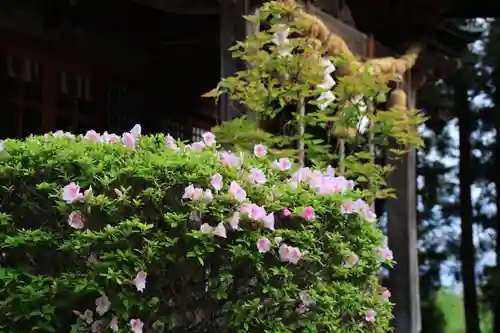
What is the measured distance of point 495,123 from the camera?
423 inches

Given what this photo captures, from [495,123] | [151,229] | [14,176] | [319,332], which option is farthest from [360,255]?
[495,123]

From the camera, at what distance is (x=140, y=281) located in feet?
6.60

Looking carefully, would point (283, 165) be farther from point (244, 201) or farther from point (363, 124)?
point (363, 124)

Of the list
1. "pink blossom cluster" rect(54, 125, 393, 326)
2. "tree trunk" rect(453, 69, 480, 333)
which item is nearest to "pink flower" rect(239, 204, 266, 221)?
"pink blossom cluster" rect(54, 125, 393, 326)

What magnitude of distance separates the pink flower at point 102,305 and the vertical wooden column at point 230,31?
82.2 inches

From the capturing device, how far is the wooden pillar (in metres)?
4.06

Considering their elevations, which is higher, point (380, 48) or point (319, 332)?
point (380, 48)

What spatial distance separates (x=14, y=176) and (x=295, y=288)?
33.8 inches

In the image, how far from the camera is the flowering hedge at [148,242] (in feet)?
6.67

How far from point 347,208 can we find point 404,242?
11.2 feet

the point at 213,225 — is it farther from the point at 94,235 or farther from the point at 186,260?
the point at 94,235

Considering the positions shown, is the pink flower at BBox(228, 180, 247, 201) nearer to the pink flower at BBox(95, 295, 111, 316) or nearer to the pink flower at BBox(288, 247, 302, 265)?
the pink flower at BBox(288, 247, 302, 265)

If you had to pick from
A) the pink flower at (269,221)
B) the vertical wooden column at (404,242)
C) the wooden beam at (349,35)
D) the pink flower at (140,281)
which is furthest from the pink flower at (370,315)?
the vertical wooden column at (404,242)

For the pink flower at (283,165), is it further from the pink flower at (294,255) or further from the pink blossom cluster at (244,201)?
the pink flower at (294,255)
